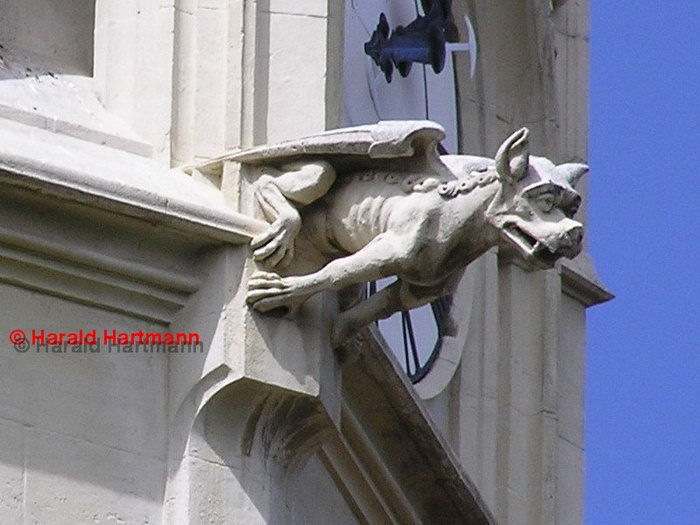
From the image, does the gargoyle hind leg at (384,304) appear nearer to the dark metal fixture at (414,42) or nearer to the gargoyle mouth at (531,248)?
the gargoyle mouth at (531,248)

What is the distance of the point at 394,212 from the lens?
17391mm

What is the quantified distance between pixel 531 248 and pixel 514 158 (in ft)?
0.99

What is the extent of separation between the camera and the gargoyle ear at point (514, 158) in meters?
17.2

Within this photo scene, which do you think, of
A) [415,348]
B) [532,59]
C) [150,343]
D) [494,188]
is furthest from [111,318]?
[532,59]

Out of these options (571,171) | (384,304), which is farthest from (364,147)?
(571,171)

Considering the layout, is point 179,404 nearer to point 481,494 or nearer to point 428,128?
point 428,128

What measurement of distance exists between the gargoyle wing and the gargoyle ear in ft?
0.94

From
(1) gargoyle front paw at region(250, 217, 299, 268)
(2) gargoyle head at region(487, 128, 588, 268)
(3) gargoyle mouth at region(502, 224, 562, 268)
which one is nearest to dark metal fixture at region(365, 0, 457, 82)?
(1) gargoyle front paw at region(250, 217, 299, 268)

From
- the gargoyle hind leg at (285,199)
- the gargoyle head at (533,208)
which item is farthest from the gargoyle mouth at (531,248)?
the gargoyle hind leg at (285,199)

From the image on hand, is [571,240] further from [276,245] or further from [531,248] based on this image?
[276,245]

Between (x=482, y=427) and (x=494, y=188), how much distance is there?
3642 millimetres

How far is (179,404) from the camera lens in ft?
57.3

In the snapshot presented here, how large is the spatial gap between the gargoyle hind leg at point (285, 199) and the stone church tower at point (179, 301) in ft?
0.14

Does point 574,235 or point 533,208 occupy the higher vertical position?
point 533,208
